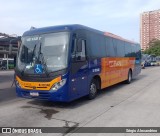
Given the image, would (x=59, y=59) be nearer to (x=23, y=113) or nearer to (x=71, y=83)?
Answer: (x=71, y=83)

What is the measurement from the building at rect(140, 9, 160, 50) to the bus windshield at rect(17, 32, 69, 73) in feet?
363

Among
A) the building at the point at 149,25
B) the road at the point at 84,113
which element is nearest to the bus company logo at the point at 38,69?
A: the road at the point at 84,113

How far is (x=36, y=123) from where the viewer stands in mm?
6652

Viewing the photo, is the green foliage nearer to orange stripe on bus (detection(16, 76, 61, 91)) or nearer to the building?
the building

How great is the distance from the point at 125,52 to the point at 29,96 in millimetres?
8645

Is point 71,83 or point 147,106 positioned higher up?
point 71,83

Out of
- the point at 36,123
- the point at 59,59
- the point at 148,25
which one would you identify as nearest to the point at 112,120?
the point at 36,123

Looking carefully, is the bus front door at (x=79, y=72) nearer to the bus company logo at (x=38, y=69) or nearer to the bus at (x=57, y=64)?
the bus at (x=57, y=64)

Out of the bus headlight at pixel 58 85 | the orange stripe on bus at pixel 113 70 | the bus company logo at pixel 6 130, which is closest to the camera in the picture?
the bus company logo at pixel 6 130

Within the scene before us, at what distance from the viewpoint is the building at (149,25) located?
11669 centimetres

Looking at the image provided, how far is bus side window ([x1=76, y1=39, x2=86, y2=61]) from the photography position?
8.67 meters

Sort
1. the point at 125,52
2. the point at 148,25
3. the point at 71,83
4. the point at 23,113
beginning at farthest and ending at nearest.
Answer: the point at 148,25 < the point at 125,52 < the point at 71,83 < the point at 23,113

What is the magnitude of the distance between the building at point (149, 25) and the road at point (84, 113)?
10957 cm

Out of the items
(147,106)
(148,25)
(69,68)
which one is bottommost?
(147,106)
